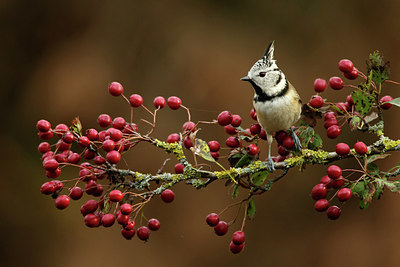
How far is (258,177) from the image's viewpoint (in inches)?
46.8

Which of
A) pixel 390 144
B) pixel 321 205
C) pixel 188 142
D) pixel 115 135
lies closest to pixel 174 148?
pixel 188 142

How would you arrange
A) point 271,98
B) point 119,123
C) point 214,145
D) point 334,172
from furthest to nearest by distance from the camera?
point 271,98 < point 214,145 < point 119,123 < point 334,172

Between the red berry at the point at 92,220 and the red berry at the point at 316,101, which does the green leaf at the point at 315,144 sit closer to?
the red berry at the point at 316,101

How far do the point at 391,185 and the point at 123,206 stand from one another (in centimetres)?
56

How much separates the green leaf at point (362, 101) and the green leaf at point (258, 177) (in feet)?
0.88

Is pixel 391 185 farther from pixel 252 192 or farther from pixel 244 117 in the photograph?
pixel 244 117

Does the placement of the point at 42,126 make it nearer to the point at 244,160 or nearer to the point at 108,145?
the point at 108,145

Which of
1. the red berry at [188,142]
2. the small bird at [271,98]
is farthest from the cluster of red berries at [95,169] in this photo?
the small bird at [271,98]

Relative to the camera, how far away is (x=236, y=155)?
3.96 ft

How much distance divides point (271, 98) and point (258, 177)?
31cm

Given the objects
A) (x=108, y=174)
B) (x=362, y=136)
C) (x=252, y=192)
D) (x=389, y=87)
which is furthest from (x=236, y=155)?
(x=389, y=87)

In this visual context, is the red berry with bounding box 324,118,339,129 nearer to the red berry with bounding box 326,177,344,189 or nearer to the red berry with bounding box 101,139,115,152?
the red berry with bounding box 326,177,344,189

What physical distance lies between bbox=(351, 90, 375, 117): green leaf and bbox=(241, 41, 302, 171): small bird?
18cm

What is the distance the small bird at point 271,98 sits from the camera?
129cm
